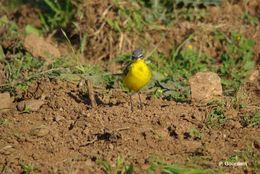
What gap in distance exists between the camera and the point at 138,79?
26.1 ft

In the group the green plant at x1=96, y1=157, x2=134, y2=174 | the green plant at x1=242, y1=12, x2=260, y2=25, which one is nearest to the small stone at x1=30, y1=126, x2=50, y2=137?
the green plant at x1=96, y1=157, x2=134, y2=174

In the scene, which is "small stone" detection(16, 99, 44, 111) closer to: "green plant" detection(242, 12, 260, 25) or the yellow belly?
the yellow belly

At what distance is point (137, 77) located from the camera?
314 inches

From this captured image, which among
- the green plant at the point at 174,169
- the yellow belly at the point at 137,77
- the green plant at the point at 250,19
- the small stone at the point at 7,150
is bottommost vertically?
the green plant at the point at 174,169

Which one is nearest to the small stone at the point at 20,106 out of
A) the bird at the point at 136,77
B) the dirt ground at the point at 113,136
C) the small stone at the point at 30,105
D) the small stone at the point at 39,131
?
the small stone at the point at 30,105

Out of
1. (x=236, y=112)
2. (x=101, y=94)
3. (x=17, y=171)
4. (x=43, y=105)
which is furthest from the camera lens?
(x=101, y=94)

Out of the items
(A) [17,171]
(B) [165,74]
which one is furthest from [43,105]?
(B) [165,74]

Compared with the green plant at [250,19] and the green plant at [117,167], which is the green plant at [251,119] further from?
the green plant at [250,19]

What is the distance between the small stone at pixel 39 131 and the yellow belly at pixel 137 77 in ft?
5.09

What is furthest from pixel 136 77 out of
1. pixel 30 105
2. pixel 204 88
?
pixel 30 105

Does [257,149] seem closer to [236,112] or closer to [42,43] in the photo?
[236,112]

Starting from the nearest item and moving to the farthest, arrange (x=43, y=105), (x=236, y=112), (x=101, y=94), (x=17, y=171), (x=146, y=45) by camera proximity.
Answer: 1. (x=17, y=171)
2. (x=236, y=112)
3. (x=43, y=105)
4. (x=101, y=94)
5. (x=146, y=45)

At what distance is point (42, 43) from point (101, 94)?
169 cm

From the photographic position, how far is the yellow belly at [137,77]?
7.98 m
